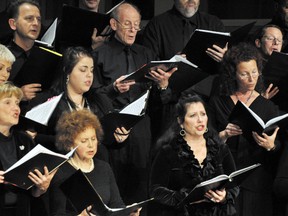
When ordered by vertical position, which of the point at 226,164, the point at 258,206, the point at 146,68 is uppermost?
the point at 146,68

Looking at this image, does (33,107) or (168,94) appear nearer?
(33,107)

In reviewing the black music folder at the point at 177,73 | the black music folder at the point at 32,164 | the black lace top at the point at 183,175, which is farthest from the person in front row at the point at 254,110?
the black music folder at the point at 32,164

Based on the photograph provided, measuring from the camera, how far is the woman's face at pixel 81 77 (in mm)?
6375

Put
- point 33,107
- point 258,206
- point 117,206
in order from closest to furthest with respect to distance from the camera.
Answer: point 117,206, point 33,107, point 258,206

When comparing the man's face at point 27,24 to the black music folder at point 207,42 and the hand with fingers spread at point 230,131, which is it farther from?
the hand with fingers spread at point 230,131

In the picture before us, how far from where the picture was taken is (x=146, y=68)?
6301 mm

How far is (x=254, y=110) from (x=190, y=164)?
33.1 inches

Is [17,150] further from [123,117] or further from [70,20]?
[70,20]

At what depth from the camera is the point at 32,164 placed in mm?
5414

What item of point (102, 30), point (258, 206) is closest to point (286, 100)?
point (258, 206)

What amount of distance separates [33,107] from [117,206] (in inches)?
35.7

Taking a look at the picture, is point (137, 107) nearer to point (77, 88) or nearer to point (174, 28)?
point (77, 88)

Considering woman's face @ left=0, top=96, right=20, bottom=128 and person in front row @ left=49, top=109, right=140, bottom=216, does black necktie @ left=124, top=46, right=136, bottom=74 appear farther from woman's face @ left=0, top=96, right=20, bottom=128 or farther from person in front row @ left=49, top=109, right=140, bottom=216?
woman's face @ left=0, top=96, right=20, bottom=128

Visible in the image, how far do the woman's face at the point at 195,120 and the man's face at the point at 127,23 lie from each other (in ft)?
3.35
